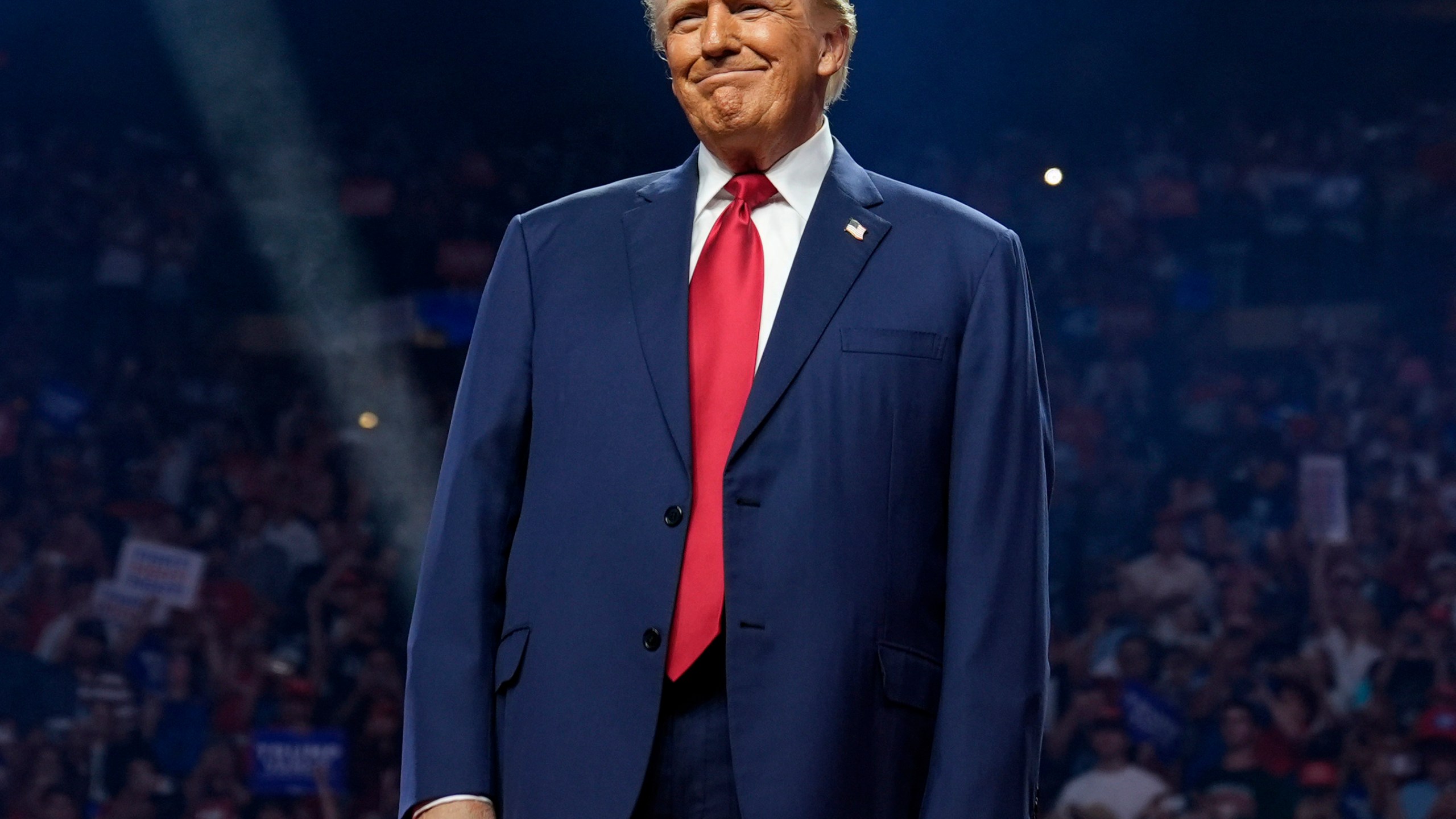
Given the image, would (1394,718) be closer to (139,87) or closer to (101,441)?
(101,441)

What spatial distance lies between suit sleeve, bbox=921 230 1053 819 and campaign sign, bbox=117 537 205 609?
453 cm

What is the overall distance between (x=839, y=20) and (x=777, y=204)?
17cm

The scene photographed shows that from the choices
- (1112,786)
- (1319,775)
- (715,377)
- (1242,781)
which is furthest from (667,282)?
(1319,775)

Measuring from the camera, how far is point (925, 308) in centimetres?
123

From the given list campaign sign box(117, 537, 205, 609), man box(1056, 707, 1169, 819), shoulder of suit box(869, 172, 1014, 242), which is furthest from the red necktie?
campaign sign box(117, 537, 205, 609)

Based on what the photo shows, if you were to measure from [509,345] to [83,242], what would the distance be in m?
5.05

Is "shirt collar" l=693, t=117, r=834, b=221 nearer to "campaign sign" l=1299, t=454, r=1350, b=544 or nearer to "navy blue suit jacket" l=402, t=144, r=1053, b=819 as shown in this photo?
"navy blue suit jacket" l=402, t=144, r=1053, b=819

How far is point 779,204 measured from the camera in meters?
1.31

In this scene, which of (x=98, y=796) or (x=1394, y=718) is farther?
(x=1394, y=718)

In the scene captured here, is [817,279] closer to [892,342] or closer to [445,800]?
[892,342]

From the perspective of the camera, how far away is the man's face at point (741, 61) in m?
1.25

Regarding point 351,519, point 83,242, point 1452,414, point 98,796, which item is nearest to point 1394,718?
point 1452,414

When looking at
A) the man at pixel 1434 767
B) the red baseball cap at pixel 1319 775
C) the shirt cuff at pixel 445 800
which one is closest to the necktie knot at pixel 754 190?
the shirt cuff at pixel 445 800

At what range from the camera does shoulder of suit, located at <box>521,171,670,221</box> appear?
135cm
